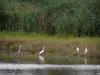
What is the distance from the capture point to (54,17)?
2083 inches

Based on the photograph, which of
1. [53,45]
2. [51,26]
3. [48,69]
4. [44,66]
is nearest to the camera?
[48,69]

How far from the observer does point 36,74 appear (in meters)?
26.4

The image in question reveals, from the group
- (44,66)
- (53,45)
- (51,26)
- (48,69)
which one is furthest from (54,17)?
(48,69)

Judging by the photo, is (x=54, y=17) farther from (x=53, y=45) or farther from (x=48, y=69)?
(x=48, y=69)

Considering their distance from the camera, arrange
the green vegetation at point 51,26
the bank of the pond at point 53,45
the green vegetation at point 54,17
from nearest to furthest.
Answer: the bank of the pond at point 53,45
the green vegetation at point 51,26
the green vegetation at point 54,17

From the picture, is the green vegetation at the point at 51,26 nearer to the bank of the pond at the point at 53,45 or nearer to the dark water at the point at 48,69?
the bank of the pond at the point at 53,45

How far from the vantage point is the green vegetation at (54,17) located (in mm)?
46859

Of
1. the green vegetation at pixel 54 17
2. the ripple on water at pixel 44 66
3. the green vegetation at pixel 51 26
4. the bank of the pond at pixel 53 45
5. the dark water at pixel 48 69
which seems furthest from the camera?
the green vegetation at pixel 54 17

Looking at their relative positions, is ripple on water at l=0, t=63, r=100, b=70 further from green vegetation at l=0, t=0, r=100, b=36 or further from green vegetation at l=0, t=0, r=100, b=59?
green vegetation at l=0, t=0, r=100, b=36

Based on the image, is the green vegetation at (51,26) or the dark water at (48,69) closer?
the dark water at (48,69)

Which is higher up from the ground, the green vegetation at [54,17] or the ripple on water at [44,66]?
the green vegetation at [54,17]

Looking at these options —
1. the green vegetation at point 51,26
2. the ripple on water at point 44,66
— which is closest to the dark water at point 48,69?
the ripple on water at point 44,66

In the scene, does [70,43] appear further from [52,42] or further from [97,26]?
[97,26]

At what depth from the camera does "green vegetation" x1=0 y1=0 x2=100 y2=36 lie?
46859mm
